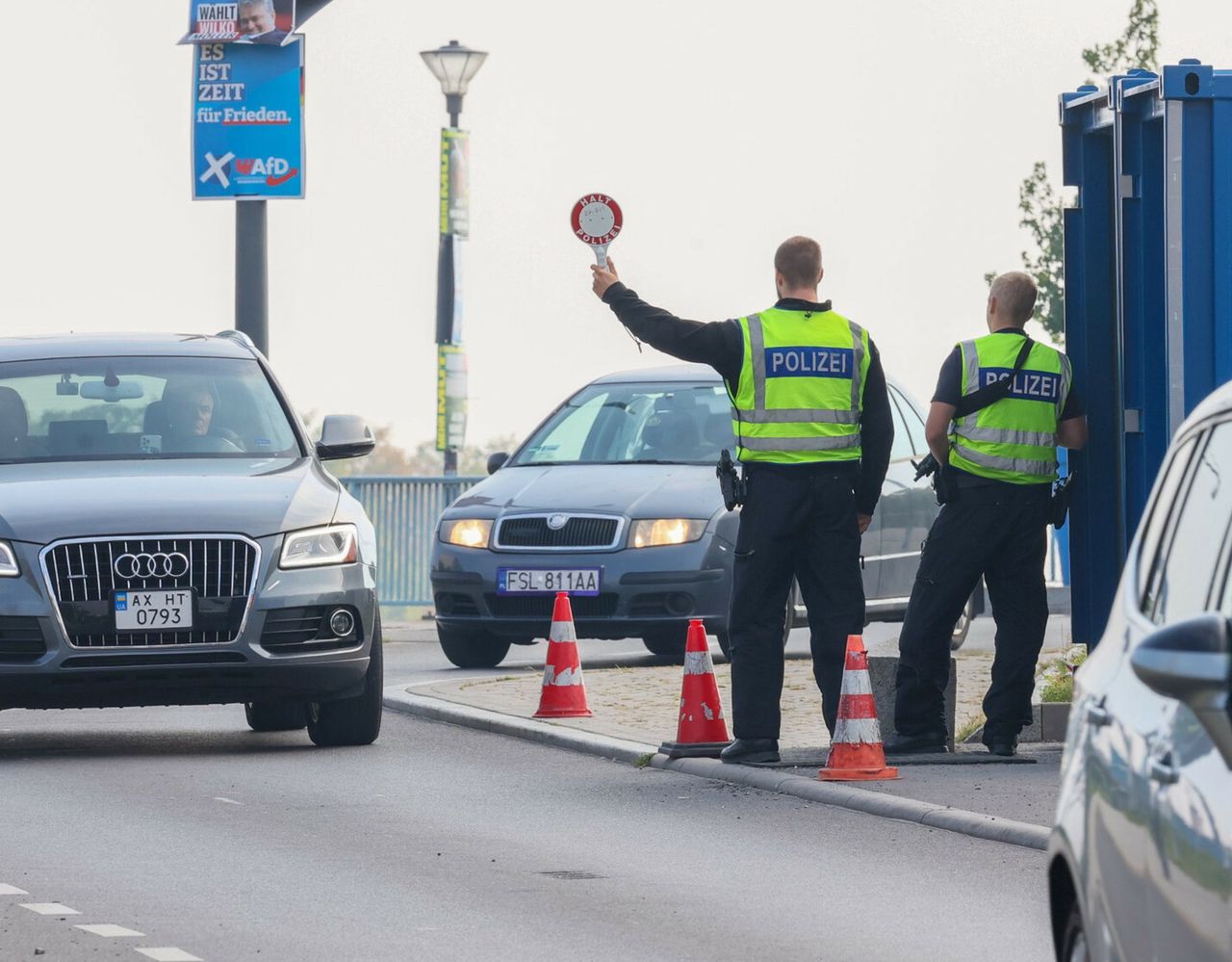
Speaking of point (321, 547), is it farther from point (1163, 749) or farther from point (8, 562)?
point (1163, 749)

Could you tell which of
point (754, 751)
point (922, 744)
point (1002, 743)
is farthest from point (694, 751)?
point (1002, 743)

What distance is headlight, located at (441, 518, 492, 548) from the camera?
16281 mm

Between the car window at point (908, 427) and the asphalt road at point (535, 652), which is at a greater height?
the car window at point (908, 427)

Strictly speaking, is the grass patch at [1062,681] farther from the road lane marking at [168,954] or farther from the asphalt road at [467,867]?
the road lane marking at [168,954]

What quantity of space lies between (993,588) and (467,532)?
5.92 m

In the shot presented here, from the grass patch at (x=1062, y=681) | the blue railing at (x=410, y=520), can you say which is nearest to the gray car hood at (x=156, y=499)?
the grass patch at (x=1062, y=681)

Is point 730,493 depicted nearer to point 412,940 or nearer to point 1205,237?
point 1205,237

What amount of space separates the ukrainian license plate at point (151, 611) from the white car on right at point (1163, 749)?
6846 mm

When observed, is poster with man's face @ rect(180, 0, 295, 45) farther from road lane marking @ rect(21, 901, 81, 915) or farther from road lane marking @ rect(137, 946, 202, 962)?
road lane marking @ rect(137, 946, 202, 962)

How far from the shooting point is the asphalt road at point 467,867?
23.4 feet

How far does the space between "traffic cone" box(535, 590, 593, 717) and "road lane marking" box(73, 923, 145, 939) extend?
19.5 ft

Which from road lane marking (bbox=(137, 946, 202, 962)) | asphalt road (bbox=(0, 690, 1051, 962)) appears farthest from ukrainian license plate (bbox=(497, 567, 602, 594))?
road lane marking (bbox=(137, 946, 202, 962))

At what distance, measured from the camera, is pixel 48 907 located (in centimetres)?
759

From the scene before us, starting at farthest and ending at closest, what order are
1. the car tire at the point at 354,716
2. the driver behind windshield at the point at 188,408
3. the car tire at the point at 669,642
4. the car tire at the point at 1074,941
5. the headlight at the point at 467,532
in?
the headlight at the point at 467,532 → the car tire at the point at 669,642 → the driver behind windshield at the point at 188,408 → the car tire at the point at 354,716 → the car tire at the point at 1074,941
